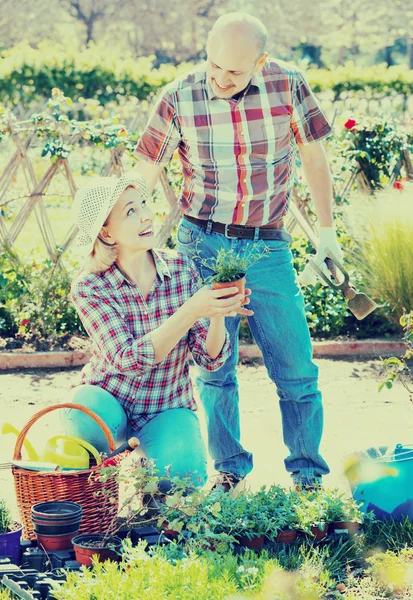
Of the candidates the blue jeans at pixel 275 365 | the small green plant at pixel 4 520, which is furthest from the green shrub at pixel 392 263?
the small green plant at pixel 4 520

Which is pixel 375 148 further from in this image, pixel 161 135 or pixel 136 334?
pixel 136 334

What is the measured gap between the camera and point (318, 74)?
52.5 ft

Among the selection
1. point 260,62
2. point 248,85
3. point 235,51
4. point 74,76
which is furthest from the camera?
point 74,76

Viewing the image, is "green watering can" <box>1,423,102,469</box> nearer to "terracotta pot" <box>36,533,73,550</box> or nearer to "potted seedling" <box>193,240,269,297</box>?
"terracotta pot" <box>36,533,73,550</box>

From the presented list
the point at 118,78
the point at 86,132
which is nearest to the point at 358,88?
the point at 118,78

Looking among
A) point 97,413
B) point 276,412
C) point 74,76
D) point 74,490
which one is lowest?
point 276,412

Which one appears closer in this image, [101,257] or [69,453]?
[69,453]

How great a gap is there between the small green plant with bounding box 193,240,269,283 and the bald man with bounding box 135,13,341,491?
2 cm

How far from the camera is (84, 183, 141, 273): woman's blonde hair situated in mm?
3031

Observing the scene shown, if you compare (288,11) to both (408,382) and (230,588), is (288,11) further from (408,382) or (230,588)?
(230,588)

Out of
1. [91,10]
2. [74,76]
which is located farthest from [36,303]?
[91,10]

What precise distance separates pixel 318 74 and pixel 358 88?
0.83 m

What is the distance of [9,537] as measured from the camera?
8.61ft

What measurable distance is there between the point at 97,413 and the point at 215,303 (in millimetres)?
581
